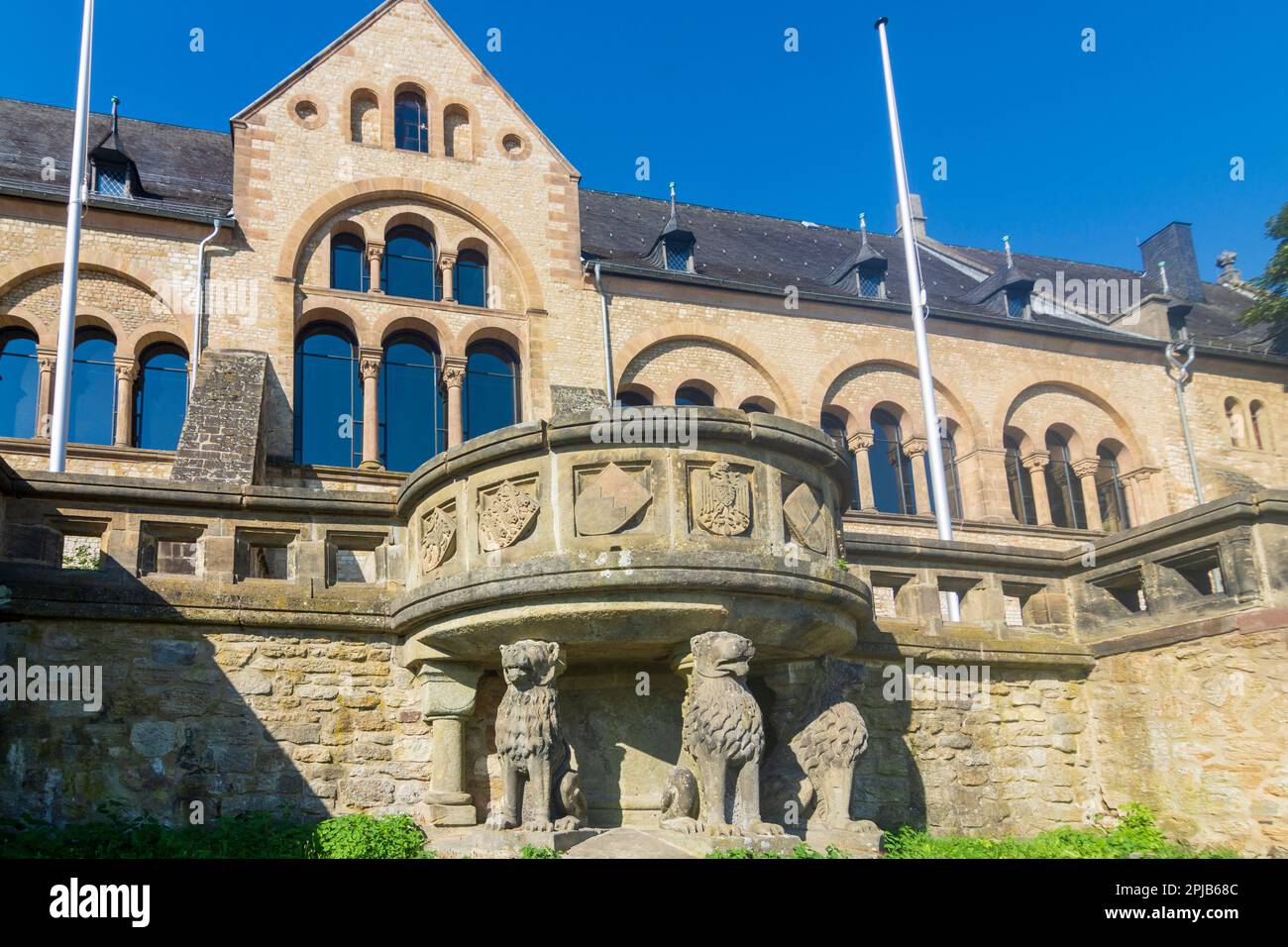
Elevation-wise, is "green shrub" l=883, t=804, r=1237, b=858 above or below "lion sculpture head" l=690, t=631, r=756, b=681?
below

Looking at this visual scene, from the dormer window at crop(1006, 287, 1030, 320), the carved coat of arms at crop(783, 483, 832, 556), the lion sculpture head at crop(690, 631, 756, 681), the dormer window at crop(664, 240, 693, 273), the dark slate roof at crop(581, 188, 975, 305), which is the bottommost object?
the lion sculpture head at crop(690, 631, 756, 681)

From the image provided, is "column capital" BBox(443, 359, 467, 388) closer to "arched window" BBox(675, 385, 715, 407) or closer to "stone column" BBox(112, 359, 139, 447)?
"arched window" BBox(675, 385, 715, 407)

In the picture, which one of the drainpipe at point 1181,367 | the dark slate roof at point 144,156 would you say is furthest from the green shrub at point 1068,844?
the drainpipe at point 1181,367

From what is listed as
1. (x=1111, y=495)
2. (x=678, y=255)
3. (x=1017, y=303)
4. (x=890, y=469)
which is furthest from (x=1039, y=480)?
(x=678, y=255)

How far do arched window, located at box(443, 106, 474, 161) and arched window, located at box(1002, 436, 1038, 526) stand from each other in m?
12.2

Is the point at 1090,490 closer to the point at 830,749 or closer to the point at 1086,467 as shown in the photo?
the point at 1086,467

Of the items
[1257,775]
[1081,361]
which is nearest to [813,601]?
[1257,775]

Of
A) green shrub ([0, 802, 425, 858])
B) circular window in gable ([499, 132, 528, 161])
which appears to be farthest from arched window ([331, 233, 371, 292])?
green shrub ([0, 802, 425, 858])

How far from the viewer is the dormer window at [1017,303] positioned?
1035 inches

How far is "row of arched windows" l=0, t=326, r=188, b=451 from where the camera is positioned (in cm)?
1855
